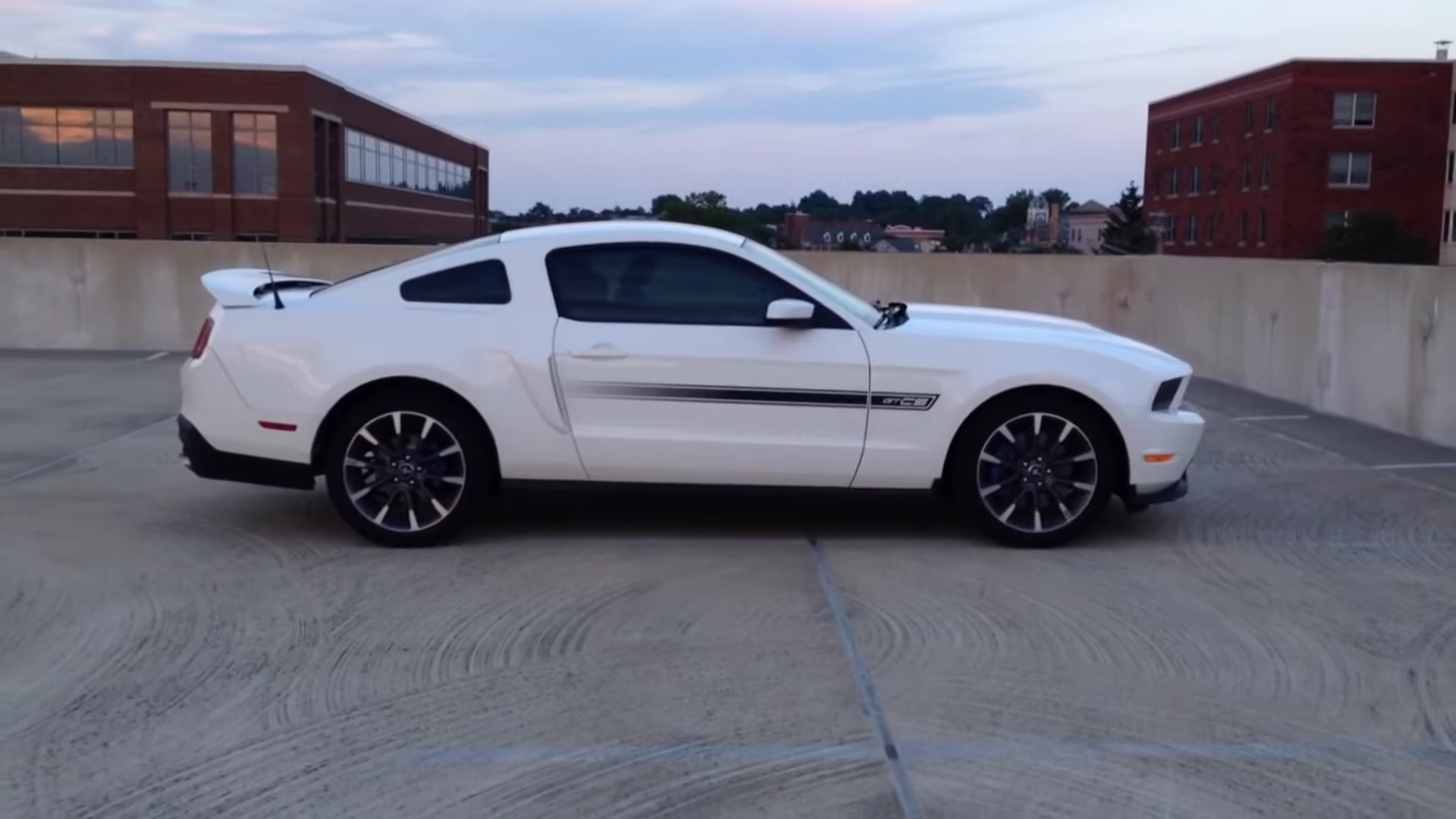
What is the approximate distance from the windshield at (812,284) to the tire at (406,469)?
5.39 ft

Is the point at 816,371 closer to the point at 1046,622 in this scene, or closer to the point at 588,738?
the point at 1046,622

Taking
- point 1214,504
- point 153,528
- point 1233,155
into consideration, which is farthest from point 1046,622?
point 1233,155

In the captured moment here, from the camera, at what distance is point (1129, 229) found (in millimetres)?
82688

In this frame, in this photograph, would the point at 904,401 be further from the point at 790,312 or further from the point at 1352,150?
the point at 1352,150

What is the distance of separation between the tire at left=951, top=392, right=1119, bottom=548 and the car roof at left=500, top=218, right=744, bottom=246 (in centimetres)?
155

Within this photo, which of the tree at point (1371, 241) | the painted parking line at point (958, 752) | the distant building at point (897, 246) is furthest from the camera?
the tree at point (1371, 241)

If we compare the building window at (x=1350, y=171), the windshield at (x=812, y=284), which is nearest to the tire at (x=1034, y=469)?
the windshield at (x=812, y=284)

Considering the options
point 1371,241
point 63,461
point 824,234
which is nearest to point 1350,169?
point 1371,241

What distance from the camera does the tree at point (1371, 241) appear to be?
6494 cm

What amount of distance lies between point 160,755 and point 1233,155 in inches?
3103

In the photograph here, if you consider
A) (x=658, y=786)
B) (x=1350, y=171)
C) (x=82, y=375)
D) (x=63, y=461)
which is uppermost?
(x=1350, y=171)

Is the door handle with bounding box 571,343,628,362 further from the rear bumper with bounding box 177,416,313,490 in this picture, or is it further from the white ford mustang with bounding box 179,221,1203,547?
the rear bumper with bounding box 177,416,313,490

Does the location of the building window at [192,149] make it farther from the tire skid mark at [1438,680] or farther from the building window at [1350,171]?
the tire skid mark at [1438,680]

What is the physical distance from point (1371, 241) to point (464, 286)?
6526 centimetres
